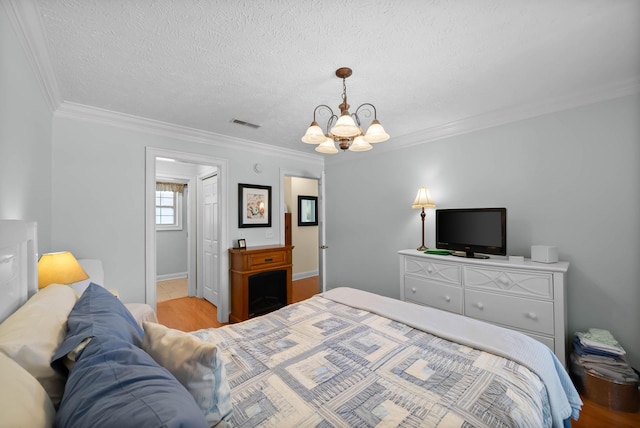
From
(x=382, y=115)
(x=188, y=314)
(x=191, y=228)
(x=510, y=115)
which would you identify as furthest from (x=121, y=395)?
(x=191, y=228)

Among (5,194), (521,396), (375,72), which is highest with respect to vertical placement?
(375,72)

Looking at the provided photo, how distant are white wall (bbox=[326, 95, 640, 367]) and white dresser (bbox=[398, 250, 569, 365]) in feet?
0.90

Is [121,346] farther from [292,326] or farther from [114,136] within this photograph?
[114,136]

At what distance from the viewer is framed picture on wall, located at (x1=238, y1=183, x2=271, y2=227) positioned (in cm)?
374

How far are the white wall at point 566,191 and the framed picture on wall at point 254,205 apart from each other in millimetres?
1844

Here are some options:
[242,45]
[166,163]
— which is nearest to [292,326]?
[242,45]

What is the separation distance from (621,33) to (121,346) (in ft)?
9.84

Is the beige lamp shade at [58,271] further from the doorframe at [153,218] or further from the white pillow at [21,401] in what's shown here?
the white pillow at [21,401]

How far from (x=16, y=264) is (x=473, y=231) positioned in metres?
3.37

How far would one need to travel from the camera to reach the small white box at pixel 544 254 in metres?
2.33

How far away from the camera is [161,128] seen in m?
3.03

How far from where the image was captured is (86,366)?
754 millimetres

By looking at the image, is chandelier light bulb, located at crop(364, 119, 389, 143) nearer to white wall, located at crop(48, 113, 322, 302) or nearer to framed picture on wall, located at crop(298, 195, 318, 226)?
white wall, located at crop(48, 113, 322, 302)

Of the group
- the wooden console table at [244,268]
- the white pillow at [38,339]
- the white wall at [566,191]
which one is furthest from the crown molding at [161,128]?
the white pillow at [38,339]
